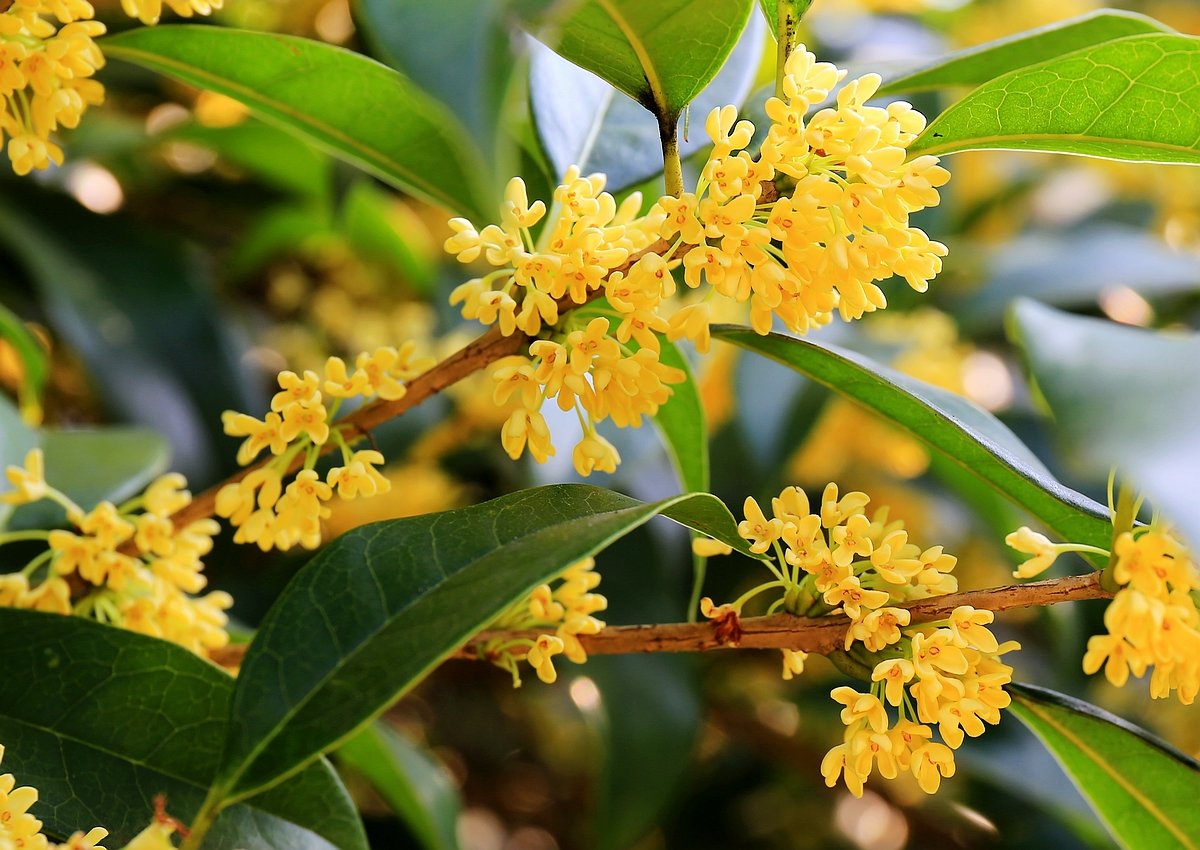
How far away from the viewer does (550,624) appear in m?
0.72

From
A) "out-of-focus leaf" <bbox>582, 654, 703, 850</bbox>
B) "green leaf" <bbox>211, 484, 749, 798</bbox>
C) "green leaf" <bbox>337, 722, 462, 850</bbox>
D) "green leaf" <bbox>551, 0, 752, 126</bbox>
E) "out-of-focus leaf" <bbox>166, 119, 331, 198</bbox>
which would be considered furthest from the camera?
"out-of-focus leaf" <bbox>166, 119, 331, 198</bbox>

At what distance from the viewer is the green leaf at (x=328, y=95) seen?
83 centimetres

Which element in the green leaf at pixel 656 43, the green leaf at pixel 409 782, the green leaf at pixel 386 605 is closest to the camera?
the green leaf at pixel 386 605

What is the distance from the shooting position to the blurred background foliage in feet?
4.04

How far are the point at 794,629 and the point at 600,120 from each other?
17.6 inches

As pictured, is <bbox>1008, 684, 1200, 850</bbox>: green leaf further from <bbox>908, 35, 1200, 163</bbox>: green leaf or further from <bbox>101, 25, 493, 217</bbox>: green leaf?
<bbox>101, 25, 493, 217</bbox>: green leaf

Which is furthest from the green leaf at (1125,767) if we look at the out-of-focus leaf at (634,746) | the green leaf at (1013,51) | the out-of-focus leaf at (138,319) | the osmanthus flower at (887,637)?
the out-of-focus leaf at (138,319)

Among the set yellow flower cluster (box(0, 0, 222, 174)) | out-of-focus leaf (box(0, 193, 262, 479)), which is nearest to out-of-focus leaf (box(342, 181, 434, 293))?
out-of-focus leaf (box(0, 193, 262, 479))

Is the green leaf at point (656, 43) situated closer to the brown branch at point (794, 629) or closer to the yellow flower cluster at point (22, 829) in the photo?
the brown branch at point (794, 629)

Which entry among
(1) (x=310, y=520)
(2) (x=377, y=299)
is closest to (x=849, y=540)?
(1) (x=310, y=520)

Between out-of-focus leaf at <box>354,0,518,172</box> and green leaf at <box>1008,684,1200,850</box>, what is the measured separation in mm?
507

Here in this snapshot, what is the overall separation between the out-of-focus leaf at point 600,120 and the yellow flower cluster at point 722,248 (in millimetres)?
157

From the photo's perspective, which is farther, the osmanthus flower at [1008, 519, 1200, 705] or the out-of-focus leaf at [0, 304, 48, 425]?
the out-of-focus leaf at [0, 304, 48, 425]

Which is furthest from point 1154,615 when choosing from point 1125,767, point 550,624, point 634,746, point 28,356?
point 28,356
